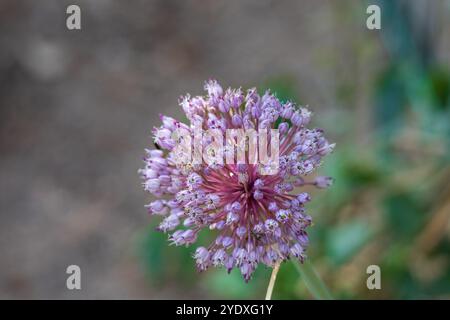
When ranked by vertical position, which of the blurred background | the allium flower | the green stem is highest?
the blurred background

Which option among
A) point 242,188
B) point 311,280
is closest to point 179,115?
point 242,188

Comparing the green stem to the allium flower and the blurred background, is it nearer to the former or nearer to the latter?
the allium flower

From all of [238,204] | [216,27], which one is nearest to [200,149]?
[238,204]

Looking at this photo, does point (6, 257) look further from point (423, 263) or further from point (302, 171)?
point (302, 171)

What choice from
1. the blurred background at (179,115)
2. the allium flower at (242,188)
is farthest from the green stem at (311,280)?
the blurred background at (179,115)

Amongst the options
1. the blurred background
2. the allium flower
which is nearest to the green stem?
the allium flower

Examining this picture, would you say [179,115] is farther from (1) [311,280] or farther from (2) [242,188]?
(1) [311,280]
